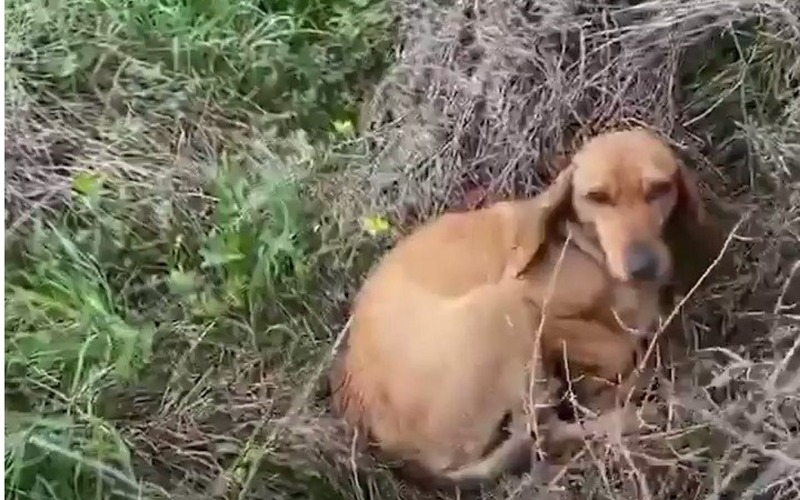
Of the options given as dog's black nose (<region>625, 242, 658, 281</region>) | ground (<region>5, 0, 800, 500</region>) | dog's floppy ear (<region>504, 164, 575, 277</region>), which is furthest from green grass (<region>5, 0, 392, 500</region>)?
dog's black nose (<region>625, 242, 658, 281</region>)

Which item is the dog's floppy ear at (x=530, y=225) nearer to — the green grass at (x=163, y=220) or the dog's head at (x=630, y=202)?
the dog's head at (x=630, y=202)

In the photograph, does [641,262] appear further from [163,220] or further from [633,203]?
[163,220]

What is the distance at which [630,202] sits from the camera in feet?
4.46

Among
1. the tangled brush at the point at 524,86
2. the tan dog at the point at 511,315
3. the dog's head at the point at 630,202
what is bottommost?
the tan dog at the point at 511,315

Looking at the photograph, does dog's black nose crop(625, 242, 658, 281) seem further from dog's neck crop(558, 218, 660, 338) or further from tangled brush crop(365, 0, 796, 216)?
tangled brush crop(365, 0, 796, 216)

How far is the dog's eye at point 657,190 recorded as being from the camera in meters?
1.35

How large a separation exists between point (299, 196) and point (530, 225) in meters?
0.23

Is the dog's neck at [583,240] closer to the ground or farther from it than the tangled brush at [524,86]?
closer to the ground

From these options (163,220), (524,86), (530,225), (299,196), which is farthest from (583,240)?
(163,220)

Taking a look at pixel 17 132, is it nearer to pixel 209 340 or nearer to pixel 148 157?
pixel 148 157

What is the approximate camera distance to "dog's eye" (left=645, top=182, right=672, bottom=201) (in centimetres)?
135

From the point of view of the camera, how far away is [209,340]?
1374mm

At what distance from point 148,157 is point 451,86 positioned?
12.0 inches

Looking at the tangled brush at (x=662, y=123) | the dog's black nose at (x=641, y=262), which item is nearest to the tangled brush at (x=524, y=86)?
the tangled brush at (x=662, y=123)
